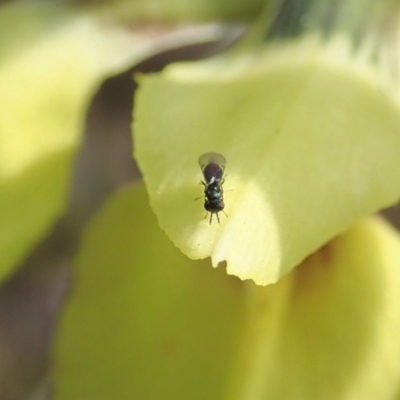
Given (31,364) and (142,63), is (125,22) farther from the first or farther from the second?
(31,364)

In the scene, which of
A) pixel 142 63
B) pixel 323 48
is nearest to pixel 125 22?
pixel 142 63

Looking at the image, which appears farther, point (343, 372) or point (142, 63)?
point (142, 63)

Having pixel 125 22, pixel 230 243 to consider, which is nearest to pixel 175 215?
pixel 230 243

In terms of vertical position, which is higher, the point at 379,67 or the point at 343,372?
the point at 379,67

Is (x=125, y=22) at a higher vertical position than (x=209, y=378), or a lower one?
higher

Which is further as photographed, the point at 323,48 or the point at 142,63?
the point at 142,63

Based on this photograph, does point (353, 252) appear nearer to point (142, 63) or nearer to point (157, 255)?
point (157, 255)
